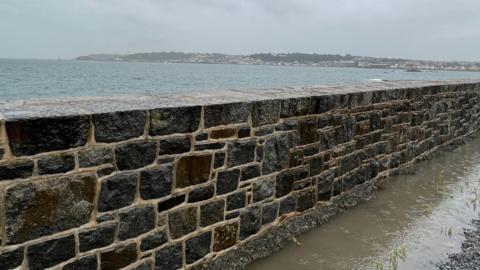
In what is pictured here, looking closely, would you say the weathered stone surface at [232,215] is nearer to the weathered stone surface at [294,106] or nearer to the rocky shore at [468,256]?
the weathered stone surface at [294,106]

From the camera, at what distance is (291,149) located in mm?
4520

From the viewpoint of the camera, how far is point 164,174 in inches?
128

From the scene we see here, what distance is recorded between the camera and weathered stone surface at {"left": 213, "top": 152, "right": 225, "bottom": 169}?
143 inches

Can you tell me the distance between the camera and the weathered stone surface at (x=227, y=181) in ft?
12.2

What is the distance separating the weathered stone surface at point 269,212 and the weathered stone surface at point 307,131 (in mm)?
709

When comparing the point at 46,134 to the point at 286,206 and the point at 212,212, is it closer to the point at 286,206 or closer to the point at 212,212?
the point at 212,212

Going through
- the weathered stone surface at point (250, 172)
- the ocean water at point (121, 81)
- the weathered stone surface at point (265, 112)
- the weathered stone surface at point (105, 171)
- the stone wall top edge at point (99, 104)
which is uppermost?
the stone wall top edge at point (99, 104)

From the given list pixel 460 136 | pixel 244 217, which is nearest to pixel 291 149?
pixel 244 217

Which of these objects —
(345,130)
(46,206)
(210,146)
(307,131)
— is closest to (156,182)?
(210,146)

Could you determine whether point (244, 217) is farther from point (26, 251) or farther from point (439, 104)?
point (439, 104)

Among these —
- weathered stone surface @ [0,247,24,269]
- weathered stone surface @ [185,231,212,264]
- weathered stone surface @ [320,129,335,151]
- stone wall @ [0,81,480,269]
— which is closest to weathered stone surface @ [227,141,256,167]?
stone wall @ [0,81,480,269]

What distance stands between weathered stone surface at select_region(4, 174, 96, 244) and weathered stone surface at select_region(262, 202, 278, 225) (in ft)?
6.27

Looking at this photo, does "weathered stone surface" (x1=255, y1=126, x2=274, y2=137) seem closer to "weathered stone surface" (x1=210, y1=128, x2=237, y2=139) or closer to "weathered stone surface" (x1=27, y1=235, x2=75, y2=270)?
"weathered stone surface" (x1=210, y1=128, x2=237, y2=139)

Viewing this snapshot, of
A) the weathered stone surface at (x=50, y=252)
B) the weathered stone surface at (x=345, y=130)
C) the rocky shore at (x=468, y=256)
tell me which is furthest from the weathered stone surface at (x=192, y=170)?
the rocky shore at (x=468, y=256)
